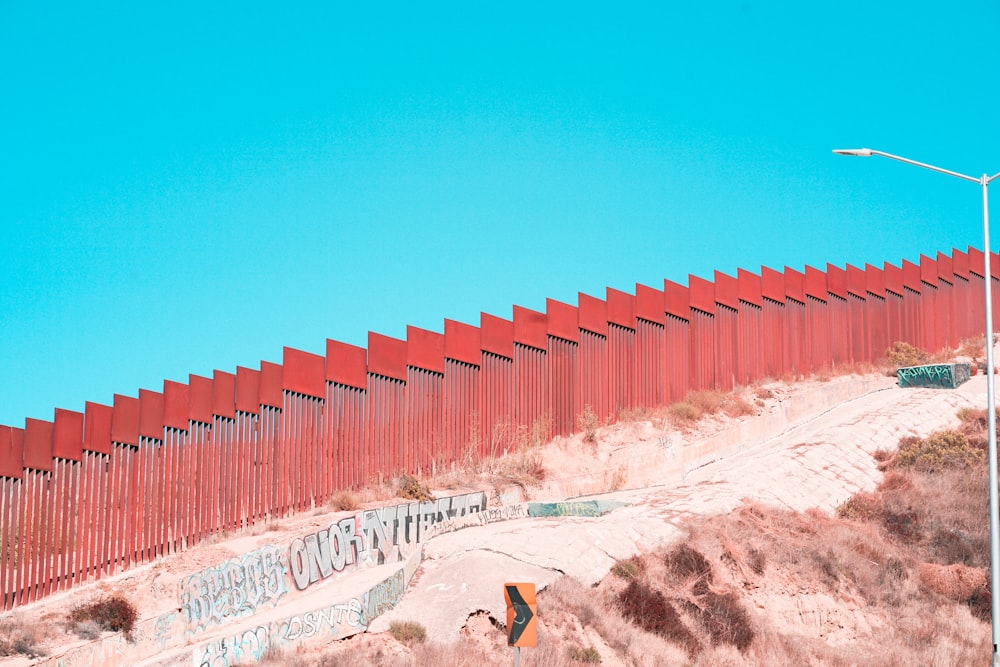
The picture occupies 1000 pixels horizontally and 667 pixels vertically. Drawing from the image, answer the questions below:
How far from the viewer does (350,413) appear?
32000mm

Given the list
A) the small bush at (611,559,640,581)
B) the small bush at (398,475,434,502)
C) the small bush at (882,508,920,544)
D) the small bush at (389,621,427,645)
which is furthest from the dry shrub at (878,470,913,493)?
the small bush at (389,621,427,645)

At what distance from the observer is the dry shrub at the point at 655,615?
2108 centimetres

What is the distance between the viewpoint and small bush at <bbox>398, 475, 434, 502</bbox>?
30416mm

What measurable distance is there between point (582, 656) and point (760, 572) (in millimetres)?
6560

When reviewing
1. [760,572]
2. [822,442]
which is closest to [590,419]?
[822,442]

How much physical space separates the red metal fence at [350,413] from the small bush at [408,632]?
11.6 m

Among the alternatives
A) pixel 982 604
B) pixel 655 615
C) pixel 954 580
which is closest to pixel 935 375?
pixel 954 580

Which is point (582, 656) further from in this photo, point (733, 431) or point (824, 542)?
point (733, 431)

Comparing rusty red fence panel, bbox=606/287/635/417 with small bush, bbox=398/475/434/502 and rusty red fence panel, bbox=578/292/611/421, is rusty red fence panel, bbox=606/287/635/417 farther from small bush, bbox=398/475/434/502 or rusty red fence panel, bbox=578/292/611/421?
small bush, bbox=398/475/434/502

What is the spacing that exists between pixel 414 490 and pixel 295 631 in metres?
12.1

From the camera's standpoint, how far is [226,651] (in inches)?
709

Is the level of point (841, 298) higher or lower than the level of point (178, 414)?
higher

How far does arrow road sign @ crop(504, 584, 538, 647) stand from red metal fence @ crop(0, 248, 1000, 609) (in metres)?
15.5

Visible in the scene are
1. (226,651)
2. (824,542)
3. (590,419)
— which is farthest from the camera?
(590,419)
